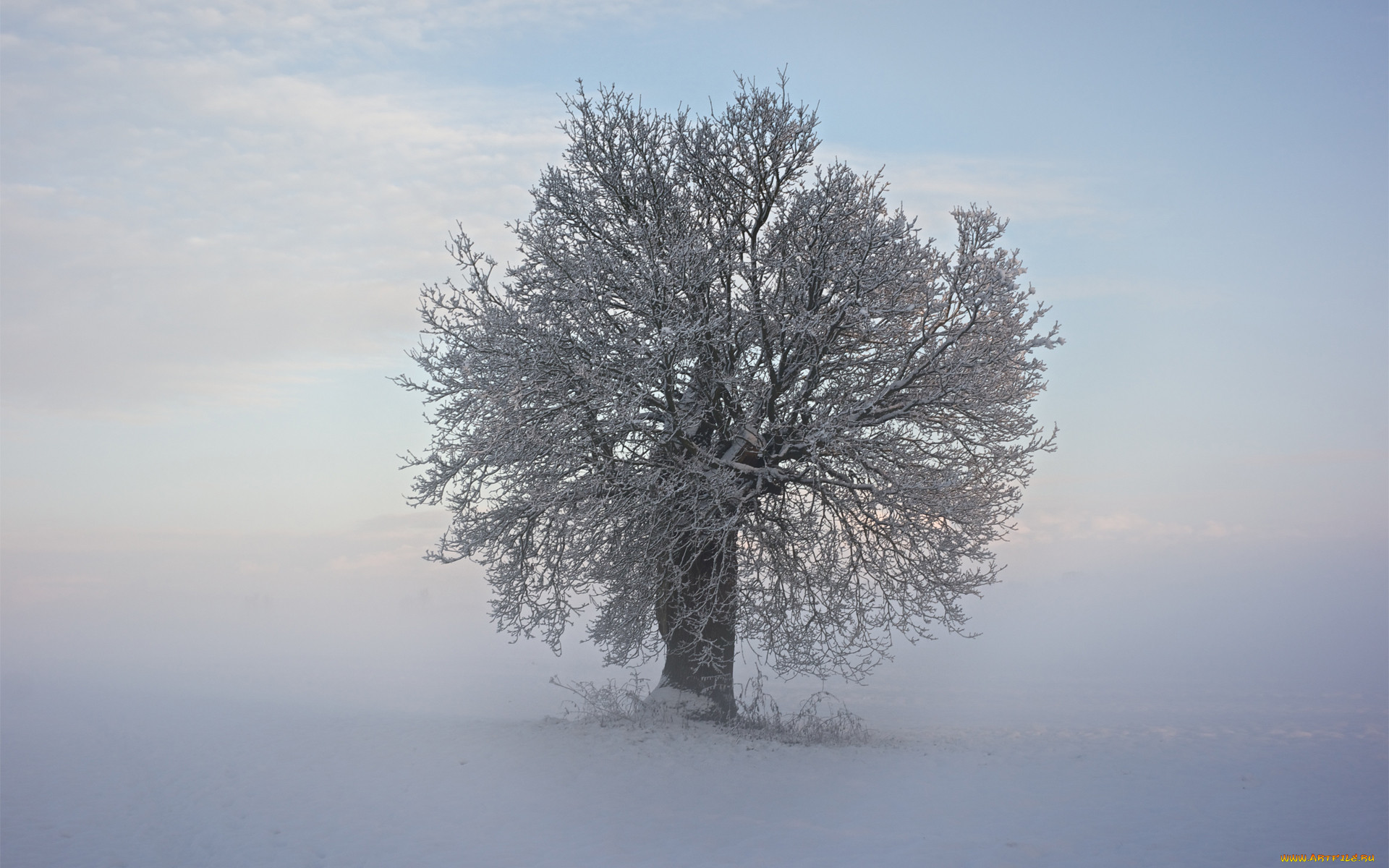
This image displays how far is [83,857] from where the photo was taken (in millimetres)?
8570

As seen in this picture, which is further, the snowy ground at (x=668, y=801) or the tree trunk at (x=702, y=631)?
the tree trunk at (x=702, y=631)

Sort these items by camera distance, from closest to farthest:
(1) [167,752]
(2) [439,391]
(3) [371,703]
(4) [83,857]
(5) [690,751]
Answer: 1. (4) [83,857]
2. (5) [690,751]
3. (1) [167,752]
4. (2) [439,391]
5. (3) [371,703]

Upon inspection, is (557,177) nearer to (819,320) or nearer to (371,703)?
(819,320)

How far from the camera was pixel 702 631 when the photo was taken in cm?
1260

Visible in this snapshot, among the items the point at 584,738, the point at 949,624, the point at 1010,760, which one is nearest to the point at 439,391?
the point at 584,738

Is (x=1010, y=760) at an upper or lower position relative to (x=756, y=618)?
lower

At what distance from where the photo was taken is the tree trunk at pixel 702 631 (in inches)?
503

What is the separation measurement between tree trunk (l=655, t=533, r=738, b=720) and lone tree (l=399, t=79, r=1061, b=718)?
4 centimetres

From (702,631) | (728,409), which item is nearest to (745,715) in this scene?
(702,631)

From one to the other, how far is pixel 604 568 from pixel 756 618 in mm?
2371

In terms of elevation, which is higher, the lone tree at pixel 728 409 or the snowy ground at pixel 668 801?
the lone tree at pixel 728 409

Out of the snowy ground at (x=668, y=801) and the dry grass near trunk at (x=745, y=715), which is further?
the dry grass near trunk at (x=745, y=715)

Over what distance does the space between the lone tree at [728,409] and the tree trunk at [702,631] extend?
0.12ft

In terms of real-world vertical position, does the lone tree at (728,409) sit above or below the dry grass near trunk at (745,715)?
above
